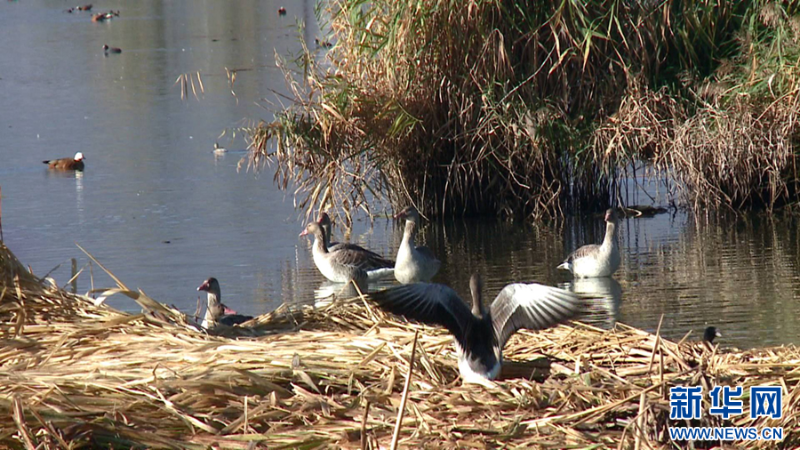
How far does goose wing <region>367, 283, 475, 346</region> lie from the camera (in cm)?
474

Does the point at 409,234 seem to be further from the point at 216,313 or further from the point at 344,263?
the point at 216,313

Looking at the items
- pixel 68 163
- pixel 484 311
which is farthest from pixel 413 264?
pixel 68 163

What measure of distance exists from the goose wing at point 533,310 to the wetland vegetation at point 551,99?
8.48 meters

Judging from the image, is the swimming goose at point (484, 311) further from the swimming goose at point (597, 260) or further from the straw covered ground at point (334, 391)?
the swimming goose at point (597, 260)

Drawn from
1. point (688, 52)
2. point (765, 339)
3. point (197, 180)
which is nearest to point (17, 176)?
point (197, 180)

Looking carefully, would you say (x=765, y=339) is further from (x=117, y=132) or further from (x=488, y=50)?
(x=117, y=132)

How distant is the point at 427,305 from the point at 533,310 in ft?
1.59

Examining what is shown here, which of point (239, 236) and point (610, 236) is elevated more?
point (239, 236)

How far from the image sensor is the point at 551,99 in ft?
44.8

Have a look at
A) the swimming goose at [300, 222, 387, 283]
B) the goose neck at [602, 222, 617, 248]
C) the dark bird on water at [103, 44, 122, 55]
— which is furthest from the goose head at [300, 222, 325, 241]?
the dark bird on water at [103, 44, 122, 55]

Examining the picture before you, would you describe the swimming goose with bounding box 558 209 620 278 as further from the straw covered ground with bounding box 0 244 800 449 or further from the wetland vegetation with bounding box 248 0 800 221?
the straw covered ground with bounding box 0 244 800 449

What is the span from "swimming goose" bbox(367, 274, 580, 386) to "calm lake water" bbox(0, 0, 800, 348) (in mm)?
3751

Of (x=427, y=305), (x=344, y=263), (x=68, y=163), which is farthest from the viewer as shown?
(x=68, y=163)

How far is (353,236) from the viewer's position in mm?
13938
